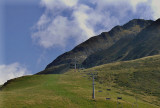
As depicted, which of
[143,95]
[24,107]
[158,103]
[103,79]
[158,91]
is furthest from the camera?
[103,79]

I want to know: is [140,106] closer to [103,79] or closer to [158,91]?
[158,91]

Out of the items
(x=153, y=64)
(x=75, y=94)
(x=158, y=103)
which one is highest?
(x=153, y=64)

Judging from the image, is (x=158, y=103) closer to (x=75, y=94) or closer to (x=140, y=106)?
(x=140, y=106)

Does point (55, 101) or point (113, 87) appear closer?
point (55, 101)

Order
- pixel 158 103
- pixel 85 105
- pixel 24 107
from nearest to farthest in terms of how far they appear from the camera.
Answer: pixel 24 107
pixel 85 105
pixel 158 103

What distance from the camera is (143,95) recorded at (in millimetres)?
84062

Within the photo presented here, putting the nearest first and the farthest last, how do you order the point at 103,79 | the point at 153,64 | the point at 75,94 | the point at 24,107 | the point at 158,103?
the point at 24,107
the point at 75,94
the point at 158,103
the point at 103,79
the point at 153,64

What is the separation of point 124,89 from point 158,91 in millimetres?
16397

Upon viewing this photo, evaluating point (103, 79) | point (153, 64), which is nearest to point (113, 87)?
point (103, 79)

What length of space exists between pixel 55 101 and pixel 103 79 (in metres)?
56.0

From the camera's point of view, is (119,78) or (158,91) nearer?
(158,91)

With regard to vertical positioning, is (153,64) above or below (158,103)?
above

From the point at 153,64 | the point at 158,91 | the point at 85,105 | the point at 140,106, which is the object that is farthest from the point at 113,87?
the point at 153,64

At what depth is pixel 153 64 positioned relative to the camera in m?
131
